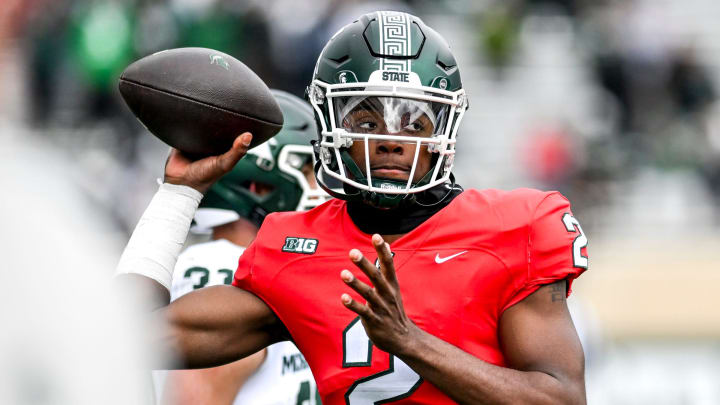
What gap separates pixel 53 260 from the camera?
3.65 ft

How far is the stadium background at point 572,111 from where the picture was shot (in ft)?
26.4

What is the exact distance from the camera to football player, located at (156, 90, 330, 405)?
3184 mm

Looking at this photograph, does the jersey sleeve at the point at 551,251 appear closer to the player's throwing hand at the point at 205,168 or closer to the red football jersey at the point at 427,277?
the red football jersey at the point at 427,277

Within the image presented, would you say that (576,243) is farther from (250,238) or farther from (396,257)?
(250,238)

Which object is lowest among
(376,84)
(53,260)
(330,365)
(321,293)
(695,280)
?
(695,280)

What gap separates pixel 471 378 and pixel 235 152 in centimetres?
80

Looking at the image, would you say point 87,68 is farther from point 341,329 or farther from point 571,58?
point 341,329

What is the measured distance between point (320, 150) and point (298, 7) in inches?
265

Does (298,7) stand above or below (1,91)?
above

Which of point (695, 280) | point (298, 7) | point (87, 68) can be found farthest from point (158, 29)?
point (695, 280)

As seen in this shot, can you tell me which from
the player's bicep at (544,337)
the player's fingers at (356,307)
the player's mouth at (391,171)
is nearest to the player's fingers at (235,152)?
the player's mouth at (391,171)

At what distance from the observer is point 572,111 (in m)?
9.82

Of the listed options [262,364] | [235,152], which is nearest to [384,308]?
[235,152]

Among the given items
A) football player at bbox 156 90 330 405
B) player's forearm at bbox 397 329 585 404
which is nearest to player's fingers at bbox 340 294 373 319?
player's forearm at bbox 397 329 585 404
